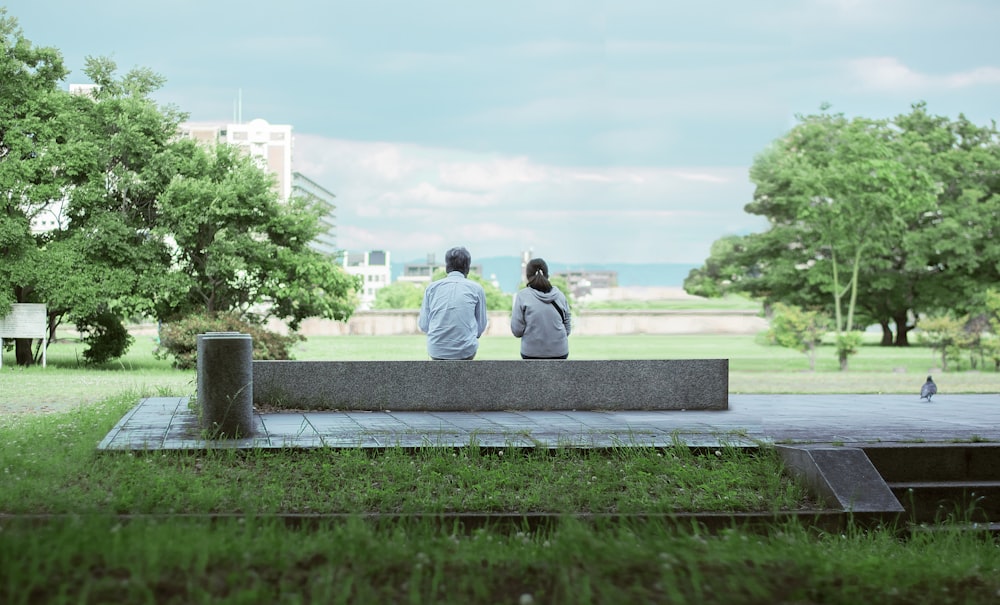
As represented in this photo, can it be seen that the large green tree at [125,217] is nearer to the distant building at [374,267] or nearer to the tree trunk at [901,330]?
the tree trunk at [901,330]

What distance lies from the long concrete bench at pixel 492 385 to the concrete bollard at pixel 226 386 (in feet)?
5.98

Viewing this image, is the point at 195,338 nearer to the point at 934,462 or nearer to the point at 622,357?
the point at 622,357

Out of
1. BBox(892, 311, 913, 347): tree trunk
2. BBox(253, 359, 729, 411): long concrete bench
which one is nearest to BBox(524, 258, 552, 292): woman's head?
BBox(253, 359, 729, 411): long concrete bench

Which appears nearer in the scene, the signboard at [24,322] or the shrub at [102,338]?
the signboard at [24,322]

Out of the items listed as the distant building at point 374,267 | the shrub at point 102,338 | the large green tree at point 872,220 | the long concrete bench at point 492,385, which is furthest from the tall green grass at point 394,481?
the distant building at point 374,267

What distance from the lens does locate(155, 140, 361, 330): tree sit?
20.4 m

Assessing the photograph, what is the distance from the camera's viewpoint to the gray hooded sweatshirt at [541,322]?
9.89 meters

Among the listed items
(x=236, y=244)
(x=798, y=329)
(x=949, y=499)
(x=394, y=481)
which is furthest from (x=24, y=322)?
(x=798, y=329)

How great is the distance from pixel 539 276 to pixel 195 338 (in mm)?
11529

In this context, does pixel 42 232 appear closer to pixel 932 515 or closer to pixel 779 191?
pixel 932 515

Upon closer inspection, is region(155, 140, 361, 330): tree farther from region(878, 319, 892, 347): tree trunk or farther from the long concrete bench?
region(878, 319, 892, 347): tree trunk

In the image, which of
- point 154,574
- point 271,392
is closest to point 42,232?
point 271,392

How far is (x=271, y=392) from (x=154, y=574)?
6.00 m

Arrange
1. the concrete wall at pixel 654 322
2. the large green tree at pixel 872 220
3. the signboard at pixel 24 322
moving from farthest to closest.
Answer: the concrete wall at pixel 654 322 < the large green tree at pixel 872 220 < the signboard at pixel 24 322
